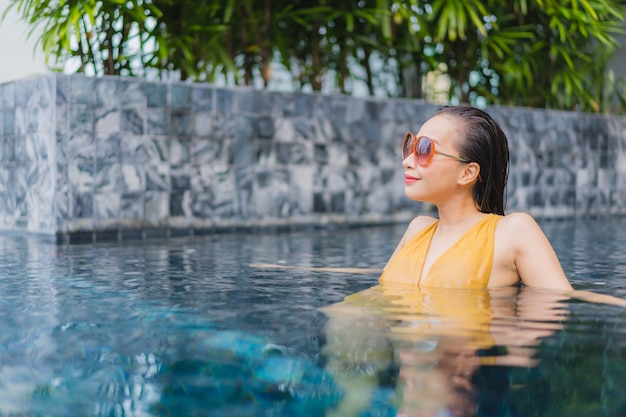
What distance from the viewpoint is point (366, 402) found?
1.90m

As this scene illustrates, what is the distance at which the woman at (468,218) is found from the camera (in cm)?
323

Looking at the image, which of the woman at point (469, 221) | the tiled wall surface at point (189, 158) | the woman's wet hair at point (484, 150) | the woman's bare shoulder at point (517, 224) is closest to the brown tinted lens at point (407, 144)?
the woman at point (469, 221)

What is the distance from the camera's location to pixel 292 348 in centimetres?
247

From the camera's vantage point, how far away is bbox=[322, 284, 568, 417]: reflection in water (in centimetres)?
193

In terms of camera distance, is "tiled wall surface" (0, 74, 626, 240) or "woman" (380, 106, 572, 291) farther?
"tiled wall surface" (0, 74, 626, 240)

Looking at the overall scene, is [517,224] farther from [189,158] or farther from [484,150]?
[189,158]

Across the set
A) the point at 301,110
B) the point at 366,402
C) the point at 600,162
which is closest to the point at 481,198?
the point at 366,402

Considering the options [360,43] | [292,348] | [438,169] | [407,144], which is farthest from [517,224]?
[360,43]

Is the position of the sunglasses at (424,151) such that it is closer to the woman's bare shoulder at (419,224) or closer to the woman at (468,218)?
the woman at (468,218)

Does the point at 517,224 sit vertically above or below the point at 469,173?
below

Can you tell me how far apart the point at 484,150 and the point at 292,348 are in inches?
50.6

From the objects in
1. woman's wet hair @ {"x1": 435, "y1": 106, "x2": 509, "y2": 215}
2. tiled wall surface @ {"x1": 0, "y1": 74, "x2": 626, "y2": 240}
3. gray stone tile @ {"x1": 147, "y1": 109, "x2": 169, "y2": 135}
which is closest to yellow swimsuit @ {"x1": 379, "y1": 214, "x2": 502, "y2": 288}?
woman's wet hair @ {"x1": 435, "y1": 106, "x2": 509, "y2": 215}

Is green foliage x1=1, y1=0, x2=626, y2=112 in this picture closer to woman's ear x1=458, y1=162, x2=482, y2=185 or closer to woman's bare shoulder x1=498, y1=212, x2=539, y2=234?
woman's ear x1=458, y1=162, x2=482, y2=185

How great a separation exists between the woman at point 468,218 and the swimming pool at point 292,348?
0.33 feet
